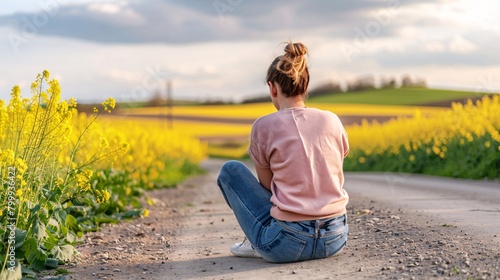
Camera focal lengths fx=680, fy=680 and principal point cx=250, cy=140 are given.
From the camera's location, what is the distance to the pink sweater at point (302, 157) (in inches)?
187

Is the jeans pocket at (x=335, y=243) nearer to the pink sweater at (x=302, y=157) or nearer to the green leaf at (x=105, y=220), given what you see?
the pink sweater at (x=302, y=157)

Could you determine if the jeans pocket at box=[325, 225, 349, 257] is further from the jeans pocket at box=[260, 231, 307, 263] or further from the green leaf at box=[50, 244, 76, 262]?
the green leaf at box=[50, 244, 76, 262]

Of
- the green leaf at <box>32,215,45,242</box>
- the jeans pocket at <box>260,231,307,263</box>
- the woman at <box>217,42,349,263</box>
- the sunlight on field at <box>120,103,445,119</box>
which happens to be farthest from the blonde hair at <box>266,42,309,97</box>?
the sunlight on field at <box>120,103,445,119</box>

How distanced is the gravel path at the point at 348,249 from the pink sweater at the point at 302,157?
1.52 ft

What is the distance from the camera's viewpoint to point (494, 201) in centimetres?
830

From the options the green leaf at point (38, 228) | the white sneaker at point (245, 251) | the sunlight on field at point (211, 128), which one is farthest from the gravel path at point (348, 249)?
the sunlight on field at point (211, 128)

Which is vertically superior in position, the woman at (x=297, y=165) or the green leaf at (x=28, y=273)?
the woman at (x=297, y=165)

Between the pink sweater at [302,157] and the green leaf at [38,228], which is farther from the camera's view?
the green leaf at [38,228]

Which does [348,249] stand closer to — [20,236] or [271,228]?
[271,228]

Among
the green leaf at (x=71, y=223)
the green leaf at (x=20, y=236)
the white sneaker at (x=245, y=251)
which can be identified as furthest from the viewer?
the green leaf at (x=71, y=223)

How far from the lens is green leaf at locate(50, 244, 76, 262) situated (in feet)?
17.6

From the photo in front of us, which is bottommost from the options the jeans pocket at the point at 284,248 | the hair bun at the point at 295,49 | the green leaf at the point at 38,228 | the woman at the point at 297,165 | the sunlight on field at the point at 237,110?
the jeans pocket at the point at 284,248

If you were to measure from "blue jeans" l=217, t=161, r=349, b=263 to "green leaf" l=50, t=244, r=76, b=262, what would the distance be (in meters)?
1.35

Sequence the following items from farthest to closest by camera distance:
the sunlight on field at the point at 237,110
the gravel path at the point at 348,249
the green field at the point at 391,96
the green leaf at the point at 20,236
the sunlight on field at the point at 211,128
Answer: the sunlight on field at the point at 211,128
the sunlight on field at the point at 237,110
the green field at the point at 391,96
the green leaf at the point at 20,236
the gravel path at the point at 348,249
